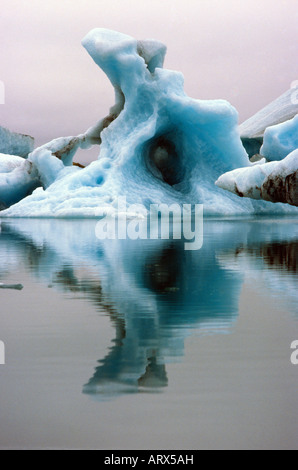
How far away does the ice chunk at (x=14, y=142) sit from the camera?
90.9 feet

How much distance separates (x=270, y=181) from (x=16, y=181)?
1039cm

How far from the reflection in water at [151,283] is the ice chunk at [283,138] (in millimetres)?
7102

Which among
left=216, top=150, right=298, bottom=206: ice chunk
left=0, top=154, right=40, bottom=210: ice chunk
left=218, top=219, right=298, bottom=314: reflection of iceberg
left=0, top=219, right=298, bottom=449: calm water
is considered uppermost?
left=0, top=154, right=40, bottom=210: ice chunk

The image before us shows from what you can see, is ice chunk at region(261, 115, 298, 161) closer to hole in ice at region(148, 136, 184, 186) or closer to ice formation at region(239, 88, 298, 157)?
hole in ice at region(148, 136, 184, 186)

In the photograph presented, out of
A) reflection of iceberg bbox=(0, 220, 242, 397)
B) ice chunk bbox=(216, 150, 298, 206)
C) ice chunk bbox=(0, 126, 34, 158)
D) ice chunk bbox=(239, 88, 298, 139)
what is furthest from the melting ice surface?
ice chunk bbox=(239, 88, 298, 139)

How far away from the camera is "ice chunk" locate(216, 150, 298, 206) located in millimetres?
8945

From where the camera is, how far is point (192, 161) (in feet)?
54.4

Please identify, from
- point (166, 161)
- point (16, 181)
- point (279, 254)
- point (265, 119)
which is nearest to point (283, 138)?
point (166, 161)

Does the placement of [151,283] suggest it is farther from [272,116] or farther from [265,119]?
[272,116]

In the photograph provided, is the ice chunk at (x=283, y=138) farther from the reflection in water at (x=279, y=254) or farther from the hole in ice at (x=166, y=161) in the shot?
the reflection in water at (x=279, y=254)

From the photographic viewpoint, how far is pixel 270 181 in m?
9.60

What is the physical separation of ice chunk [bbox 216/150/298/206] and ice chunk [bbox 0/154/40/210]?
8.25m

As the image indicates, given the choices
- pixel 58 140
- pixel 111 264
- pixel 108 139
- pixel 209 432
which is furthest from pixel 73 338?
pixel 58 140
